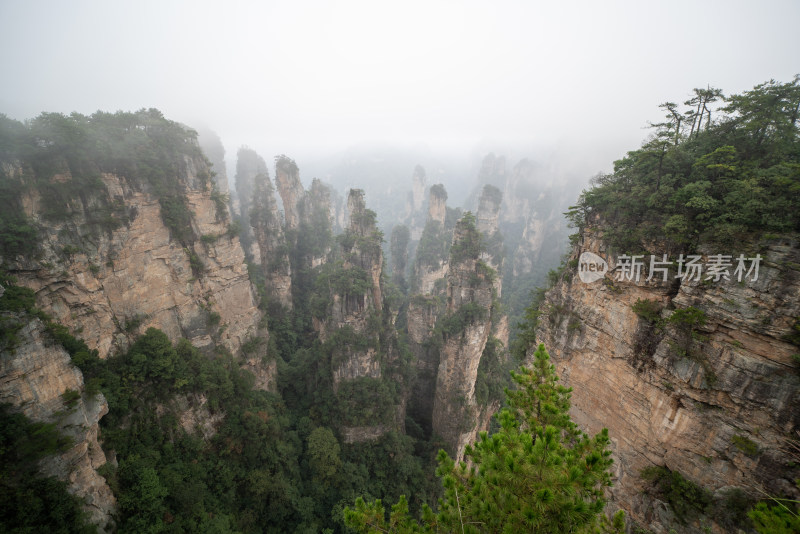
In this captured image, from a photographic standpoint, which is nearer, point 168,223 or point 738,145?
point 738,145

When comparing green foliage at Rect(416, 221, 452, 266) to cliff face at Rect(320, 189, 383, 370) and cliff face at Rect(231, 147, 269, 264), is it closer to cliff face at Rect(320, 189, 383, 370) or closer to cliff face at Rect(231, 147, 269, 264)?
cliff face at Rect(320, 189, 383, 370)

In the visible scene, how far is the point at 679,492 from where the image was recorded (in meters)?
8.56

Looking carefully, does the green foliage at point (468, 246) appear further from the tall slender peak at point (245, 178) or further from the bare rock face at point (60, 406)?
the tall slender peak at point (245, 178)

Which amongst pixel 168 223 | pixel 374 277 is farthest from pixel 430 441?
pixel 168 223

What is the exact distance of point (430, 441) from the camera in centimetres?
2338

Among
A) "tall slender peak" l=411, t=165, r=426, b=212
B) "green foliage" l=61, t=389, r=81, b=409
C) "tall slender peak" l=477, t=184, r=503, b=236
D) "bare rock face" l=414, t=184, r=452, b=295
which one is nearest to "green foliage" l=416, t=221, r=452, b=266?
"bare rock face" l=414, t=184, r=452, b=295

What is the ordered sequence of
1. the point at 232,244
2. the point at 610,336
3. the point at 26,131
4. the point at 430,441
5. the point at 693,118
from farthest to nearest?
the point at 430,441 < the point at 232,244 < the point at 26,131 < the point at 693,118 < the point at 610,336

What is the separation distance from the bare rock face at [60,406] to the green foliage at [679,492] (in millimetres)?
18217

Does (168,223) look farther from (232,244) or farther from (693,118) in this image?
(693,118)

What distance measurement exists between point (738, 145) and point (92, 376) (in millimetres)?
25798

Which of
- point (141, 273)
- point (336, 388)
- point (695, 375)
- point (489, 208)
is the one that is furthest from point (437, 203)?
point (695, 375)

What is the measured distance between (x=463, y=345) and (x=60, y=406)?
19778 mm

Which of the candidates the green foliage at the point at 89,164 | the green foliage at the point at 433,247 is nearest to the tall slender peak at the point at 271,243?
the green foliage at the point at 89,164

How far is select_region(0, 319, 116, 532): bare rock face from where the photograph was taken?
31.5 ft
